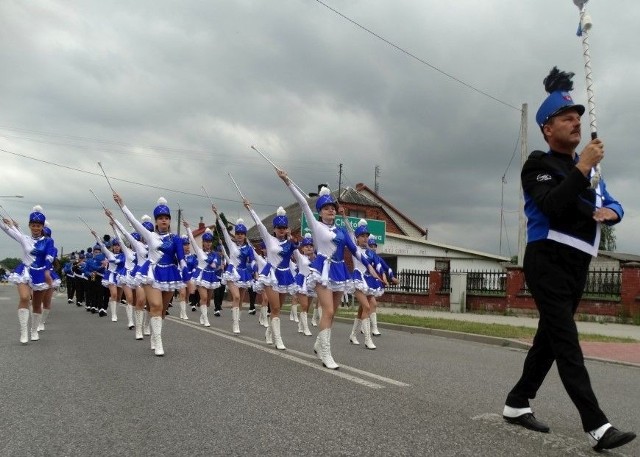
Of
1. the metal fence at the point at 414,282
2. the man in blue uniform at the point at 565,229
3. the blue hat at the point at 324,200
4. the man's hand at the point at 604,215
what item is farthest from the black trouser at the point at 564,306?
the metal fence at the point at 414,282

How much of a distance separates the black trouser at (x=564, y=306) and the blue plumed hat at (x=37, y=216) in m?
8.64

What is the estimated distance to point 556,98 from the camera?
3725 millimetres

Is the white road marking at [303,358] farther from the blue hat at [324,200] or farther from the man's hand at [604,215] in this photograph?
the man's hand at [604,215]

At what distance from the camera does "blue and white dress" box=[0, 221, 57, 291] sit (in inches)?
371

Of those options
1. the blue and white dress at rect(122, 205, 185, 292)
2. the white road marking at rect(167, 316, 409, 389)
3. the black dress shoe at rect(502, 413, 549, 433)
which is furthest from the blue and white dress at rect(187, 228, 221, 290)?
the black dress shoe at rect(502, 413, 549, 433)

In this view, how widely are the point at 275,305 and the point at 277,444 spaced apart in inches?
201

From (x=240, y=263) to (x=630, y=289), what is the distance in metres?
10.8

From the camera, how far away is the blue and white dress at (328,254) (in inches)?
285

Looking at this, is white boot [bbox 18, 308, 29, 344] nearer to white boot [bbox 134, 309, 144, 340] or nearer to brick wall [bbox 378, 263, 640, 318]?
white boot [bbox 134, 309, 144, 340]

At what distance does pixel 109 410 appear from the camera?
187 inches

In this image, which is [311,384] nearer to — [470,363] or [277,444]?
[277,444]

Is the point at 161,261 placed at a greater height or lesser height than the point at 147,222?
→ lesser

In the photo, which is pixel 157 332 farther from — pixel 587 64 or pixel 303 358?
pixel 587 64

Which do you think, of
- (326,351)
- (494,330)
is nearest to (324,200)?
(326,351)
